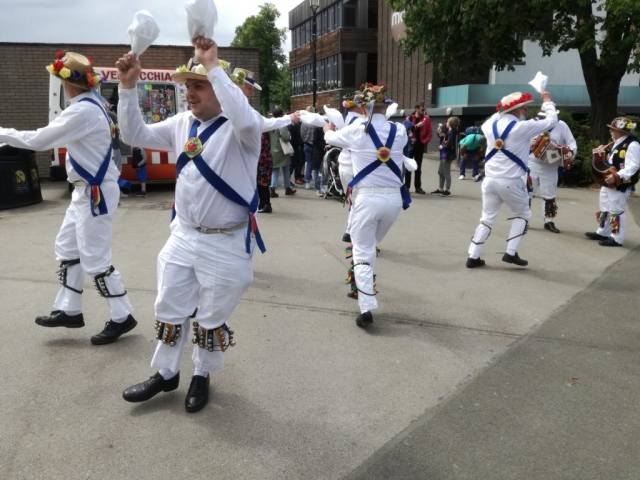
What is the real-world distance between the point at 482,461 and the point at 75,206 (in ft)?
11.1

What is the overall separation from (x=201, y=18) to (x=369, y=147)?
109 inches

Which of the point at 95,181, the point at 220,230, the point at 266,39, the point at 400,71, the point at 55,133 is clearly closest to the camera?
the point at 220,230

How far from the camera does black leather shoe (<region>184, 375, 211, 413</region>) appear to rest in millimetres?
3570

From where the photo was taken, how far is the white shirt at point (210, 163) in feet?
10.5

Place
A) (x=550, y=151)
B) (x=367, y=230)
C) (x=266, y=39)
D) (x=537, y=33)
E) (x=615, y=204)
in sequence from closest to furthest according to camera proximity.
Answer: (x=367, y=230) → (x=615, y=204) → (x=550, y=151) → (x=537, y=33) → (x=266, y=39)

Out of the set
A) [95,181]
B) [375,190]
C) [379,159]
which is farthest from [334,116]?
[95,181]

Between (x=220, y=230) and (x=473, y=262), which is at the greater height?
(x=220, y=230)

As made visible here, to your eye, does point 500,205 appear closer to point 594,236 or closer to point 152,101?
point 594,236

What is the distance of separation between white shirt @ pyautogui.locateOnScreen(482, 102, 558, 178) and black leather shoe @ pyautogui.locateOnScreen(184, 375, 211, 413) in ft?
15.2

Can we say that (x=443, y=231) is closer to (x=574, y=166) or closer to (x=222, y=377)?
(x=222, y=377)

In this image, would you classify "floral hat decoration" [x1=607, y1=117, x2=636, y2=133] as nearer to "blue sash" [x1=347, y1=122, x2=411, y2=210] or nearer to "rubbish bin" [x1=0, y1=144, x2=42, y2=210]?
"blue sash" [x1=347, y1=122, x2=411, y2=210]

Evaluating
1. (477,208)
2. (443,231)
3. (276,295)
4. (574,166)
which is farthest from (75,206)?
(574,166)

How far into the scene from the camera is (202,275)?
11.0 ft

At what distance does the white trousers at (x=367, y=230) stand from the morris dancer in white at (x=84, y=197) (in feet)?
6.45
